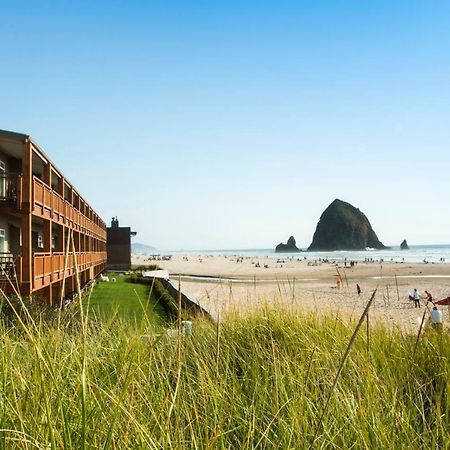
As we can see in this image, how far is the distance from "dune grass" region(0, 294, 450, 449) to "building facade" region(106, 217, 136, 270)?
Answer: 56026 millimetres

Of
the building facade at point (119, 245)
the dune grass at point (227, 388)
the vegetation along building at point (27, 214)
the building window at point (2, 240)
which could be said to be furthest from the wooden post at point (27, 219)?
the building facade at point (119, 245)

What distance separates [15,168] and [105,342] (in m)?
18.2

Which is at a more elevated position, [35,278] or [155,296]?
[35,278]

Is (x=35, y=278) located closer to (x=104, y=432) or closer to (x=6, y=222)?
(x=6, y=222)

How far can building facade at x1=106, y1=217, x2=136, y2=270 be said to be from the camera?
61219mm

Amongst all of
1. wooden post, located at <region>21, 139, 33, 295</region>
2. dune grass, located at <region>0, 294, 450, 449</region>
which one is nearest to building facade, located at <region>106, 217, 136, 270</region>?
wooden post, located at <region>21, 139, 33, 295</region>

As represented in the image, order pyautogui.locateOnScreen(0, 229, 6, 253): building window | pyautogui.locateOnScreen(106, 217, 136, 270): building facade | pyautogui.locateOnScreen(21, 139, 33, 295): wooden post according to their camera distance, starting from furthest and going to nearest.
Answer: pyautogui.locateOnScreen(106, 217, 136, 270): building facade → pyautogui.locateOnScreen(0, 229, 6, 253): building window → pyautogui.locateOnScreen(21, 139, 33, 295): wooden post

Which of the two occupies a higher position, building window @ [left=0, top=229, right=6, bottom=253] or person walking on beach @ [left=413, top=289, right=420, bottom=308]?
building window @ [left=0, top=229, right=6, bottom=253]

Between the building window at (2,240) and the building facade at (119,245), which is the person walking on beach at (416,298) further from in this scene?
the building facade at (119,245)

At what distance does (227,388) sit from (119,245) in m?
59.4

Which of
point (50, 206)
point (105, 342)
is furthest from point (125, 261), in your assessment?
point (105, 342)

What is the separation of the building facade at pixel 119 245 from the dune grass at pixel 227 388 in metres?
56.0

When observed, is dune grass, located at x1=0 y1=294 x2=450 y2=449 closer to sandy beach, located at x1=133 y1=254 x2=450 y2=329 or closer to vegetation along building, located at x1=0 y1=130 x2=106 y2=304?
sandy beach, located at x1=133 y1=254 x2=450 y2=329

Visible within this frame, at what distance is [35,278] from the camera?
1487 cm
